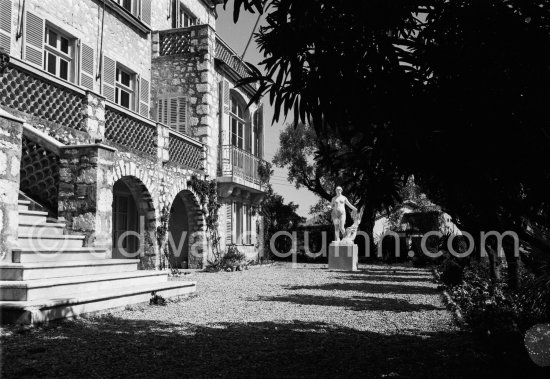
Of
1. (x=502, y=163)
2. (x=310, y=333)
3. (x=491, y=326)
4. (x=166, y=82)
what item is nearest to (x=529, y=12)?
(x=502, y=163)

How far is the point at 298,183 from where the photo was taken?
2938 centimetres

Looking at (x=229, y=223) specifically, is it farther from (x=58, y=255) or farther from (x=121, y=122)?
(x=58, y=255)

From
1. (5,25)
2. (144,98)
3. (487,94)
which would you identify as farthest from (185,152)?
(487,94)

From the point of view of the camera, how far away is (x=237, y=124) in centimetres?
1894

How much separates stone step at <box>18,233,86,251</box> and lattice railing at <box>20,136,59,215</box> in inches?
42.6

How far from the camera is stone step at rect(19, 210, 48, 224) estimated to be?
741 cm

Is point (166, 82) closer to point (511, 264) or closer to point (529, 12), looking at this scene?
point (511, 264)

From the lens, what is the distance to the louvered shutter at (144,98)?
47.9 ft

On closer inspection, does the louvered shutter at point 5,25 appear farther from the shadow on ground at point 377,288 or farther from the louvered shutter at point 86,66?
the shadow on ground at point 377,288

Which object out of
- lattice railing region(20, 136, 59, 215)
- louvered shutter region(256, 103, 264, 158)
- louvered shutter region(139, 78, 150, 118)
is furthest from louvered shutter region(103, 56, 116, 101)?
louvered shutter region(256, 103, 264, 158)

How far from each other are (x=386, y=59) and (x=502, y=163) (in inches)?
38.9

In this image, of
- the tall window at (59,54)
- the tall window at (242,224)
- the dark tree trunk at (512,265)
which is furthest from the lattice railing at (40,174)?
the tall window at (242,224)

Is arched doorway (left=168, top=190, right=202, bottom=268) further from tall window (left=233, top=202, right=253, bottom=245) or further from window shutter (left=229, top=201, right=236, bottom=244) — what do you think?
→ tall window (left=233, top=202, right=253, bottom=245)

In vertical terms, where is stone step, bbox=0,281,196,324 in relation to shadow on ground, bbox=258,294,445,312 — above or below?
above
